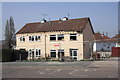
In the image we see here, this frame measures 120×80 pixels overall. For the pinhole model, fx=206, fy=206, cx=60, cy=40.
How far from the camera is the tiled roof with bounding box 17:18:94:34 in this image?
35.5 meters

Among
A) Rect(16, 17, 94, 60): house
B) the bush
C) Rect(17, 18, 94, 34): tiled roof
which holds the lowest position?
the bush

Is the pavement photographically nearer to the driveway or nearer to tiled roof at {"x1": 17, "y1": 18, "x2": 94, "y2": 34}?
the driveway

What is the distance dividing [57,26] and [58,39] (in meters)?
2.93

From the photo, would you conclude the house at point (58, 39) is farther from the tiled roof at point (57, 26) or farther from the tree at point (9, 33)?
the tree at point (9, 33)

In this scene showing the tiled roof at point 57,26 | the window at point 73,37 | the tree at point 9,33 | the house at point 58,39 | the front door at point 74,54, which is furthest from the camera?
the tree at point 9,33

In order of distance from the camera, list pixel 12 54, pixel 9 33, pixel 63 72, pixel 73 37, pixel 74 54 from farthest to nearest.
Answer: pixel 9 33 < pixel 12 54 < pixel 73 37 < pixel 74 54 < pixel 63 72

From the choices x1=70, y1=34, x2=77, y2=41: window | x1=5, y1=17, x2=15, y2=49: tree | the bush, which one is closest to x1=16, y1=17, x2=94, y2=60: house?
x1=70, y1=34, x2=77, y2=41: window

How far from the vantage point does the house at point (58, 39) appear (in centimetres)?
3433

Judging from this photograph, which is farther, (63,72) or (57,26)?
(57,26)

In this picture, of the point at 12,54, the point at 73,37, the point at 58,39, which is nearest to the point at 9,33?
the point at 12,54

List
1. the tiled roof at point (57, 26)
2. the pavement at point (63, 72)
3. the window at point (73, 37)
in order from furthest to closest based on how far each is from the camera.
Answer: the tiled roof at point (57, 26)
the window at point (73, 37)
the pavement at point (63, 72)

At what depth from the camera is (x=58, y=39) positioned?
1420 inches

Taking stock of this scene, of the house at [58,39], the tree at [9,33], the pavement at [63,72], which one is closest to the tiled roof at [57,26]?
the house at [58,39]

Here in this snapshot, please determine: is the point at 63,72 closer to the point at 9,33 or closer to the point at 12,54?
the point at 12,54
